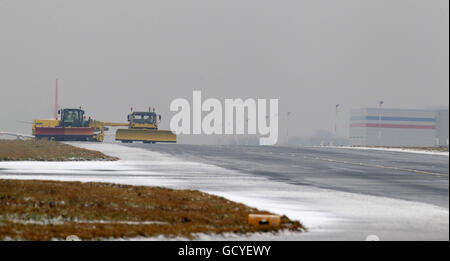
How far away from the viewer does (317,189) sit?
2384 centimetres

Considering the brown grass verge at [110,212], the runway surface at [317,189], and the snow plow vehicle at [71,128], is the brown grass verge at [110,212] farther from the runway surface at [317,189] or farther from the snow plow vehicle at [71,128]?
the snow plow vehicle at [71,128]

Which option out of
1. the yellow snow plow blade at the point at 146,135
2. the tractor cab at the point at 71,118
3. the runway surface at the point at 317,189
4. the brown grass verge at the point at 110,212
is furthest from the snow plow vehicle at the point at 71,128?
the brown grass verge at the point at 110,212

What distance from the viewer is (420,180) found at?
29312 millimetres

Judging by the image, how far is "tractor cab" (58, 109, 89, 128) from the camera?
256 ft

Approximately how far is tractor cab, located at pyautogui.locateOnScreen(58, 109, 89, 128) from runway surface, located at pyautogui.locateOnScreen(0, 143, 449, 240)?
40.7 metres

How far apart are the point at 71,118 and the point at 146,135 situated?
25.5 ft

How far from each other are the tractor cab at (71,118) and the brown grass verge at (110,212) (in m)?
57.8

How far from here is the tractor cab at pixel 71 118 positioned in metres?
77.9

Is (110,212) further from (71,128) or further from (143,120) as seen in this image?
(143,120)

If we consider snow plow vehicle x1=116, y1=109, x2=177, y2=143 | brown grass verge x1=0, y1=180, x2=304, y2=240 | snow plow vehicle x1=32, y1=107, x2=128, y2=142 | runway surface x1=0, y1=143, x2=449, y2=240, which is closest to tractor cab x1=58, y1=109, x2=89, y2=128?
snow plow vehicle x1=32, y1=107, x2=128, y2=142
